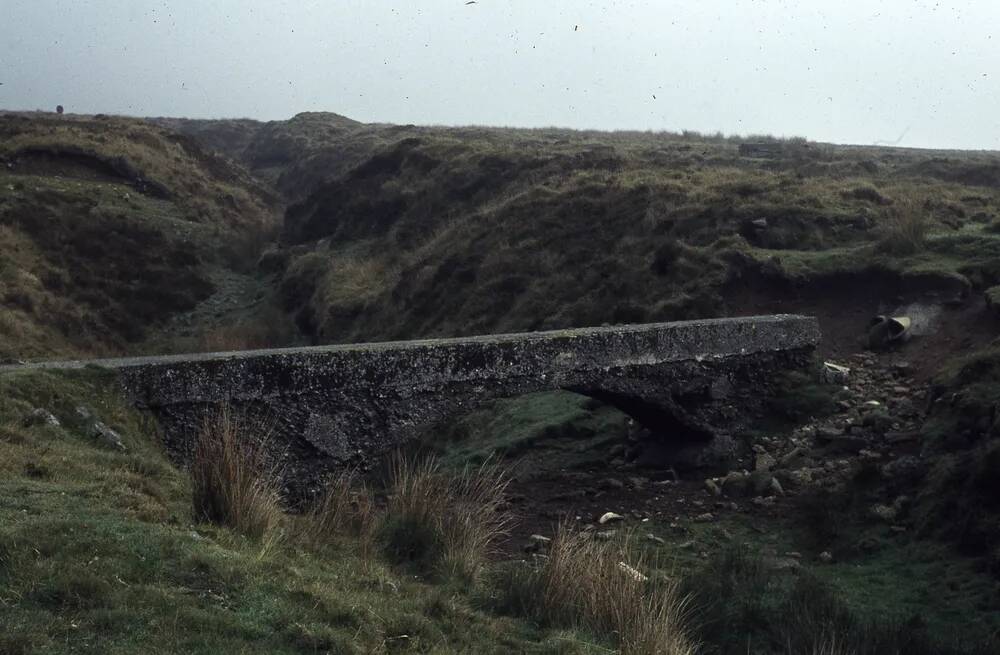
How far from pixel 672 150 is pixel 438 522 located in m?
32.6

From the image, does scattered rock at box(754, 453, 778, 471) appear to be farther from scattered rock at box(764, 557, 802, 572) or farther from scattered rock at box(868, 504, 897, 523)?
scattered rock at box(764, 557, 802, 572)

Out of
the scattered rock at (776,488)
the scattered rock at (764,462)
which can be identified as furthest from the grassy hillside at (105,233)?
the scattered rock at (776,488)

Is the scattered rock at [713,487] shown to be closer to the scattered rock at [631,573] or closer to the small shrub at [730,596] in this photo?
the small shrub at [730,596]

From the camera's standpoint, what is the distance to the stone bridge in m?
9.46

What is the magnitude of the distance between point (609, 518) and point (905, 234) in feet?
28.5

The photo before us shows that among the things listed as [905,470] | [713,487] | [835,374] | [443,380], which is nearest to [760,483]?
[713,487]

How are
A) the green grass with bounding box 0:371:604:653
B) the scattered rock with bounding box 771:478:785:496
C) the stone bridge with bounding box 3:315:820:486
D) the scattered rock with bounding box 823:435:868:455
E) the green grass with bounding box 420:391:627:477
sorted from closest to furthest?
the green grass with bounding box 0:371:604:653 → the stone bridge with bounding box 3:315:820:486 → the scattered rock with bounding box 771:478:785:496 → the scattered rock with bounding box 823:435:868:455 → the green grass with bounding box 420:391:627:477

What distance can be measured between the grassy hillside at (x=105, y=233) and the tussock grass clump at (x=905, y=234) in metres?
15.8

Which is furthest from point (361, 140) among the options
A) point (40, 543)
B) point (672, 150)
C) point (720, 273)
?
point (40, 543)

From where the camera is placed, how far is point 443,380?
35.7ft

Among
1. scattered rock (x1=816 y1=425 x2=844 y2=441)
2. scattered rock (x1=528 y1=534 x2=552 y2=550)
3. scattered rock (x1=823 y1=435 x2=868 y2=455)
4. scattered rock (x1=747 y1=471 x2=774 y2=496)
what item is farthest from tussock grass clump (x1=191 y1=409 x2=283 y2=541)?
scattered rock (x1=816 y1=425 x2=844 y2=441)

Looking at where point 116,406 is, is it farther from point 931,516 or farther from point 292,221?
point 292,221

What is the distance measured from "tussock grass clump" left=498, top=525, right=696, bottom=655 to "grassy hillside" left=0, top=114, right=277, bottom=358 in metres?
15.4

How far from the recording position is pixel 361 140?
5662cm
